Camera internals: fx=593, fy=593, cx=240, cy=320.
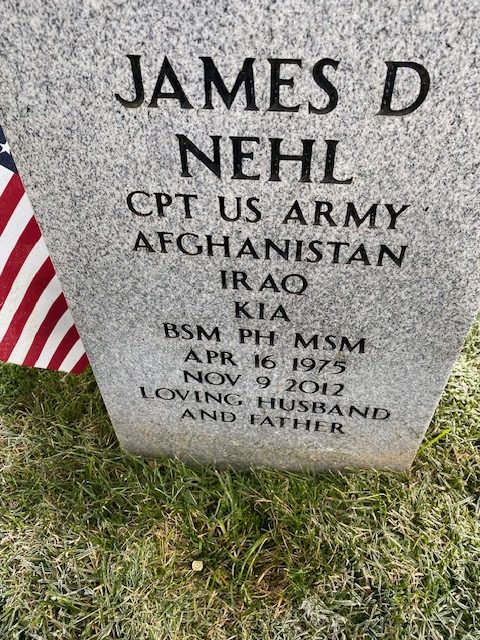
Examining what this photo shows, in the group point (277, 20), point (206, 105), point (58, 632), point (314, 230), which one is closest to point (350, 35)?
point (277, 20)

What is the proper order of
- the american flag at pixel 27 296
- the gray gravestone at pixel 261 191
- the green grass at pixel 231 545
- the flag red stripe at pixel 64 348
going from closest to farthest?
1. the gray gravestone at pixel 261 191
2. the green grass at pixel 231 545
3. the american flag at pixel 27 296
4. the flag red stripe at pixel 64 348

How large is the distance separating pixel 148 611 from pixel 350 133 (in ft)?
5.83

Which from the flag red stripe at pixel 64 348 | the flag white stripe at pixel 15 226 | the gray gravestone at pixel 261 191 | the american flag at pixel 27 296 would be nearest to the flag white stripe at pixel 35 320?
the american flag at pixel 27 296

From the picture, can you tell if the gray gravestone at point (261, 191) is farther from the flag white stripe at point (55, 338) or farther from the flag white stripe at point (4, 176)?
the flag white stripe at point (4, 176)

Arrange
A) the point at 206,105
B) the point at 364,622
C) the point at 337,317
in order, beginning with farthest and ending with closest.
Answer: the point at 364,622 < the point at 337,317 < the point at 206,105

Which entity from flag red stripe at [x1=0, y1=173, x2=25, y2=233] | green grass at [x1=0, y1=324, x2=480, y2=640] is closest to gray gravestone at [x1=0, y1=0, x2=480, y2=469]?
green grass at [x1=0, y1=324, x2=480, y2=640]

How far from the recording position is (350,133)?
1426 millimetres

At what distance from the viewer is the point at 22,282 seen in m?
2.45

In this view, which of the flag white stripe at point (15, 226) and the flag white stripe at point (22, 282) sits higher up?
the flag white stripe at point (15, 226)

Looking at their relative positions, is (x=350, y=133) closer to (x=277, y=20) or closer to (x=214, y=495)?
(x=277, y=20)

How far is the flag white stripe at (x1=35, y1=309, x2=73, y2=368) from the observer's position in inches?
103

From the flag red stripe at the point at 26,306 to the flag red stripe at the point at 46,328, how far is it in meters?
0.07

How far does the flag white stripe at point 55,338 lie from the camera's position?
2604 mm

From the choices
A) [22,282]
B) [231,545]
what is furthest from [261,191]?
[231,545]
